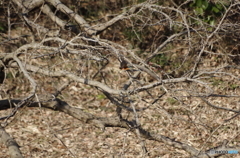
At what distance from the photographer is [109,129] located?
742 cm

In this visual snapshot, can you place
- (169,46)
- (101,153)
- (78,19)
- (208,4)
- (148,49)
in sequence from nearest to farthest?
1. (78,19)
2. (101,153)
3. (208,4)
4. (169,46)
5. (148,49)

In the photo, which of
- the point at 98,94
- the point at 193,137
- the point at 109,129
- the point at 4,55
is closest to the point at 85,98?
the point at 98,94

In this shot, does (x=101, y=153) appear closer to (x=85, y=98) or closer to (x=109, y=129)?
(x=109, y=129)

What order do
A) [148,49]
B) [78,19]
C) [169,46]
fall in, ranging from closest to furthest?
[78,19] → [169,46] → [148,49]

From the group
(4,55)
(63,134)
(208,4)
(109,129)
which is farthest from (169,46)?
(4,55)

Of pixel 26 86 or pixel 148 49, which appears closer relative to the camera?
pixel 26 86

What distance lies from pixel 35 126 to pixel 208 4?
444cm

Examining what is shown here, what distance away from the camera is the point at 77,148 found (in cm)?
673

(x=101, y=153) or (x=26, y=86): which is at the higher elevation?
(x=26, y=86)

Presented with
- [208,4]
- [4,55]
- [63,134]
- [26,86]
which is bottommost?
[63,134]

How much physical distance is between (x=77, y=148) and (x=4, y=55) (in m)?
2.83

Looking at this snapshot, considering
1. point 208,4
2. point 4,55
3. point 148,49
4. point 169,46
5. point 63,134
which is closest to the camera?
point 4,55

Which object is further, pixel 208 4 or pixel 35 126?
pixel 208 4

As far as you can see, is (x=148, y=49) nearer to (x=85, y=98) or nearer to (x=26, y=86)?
(x=85, y=98)
